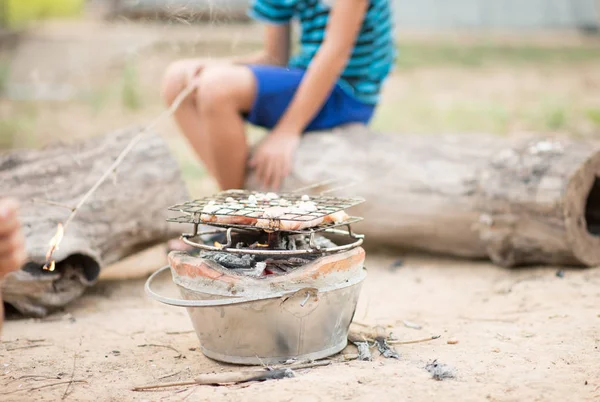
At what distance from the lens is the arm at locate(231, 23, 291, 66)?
4.68m

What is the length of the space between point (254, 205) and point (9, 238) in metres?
1.07

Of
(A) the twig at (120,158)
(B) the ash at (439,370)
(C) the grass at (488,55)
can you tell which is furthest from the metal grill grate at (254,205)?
(C) the grass at (488,55)

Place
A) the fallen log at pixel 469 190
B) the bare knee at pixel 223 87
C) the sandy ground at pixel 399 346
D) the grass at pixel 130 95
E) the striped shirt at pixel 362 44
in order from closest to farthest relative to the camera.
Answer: the sandy ground at pixel 399 346
the fallen log at pixel 469 190
the bare knee at pixel 223 87
the striped shirt at pixel 362 44
the grass at pixel 130 95

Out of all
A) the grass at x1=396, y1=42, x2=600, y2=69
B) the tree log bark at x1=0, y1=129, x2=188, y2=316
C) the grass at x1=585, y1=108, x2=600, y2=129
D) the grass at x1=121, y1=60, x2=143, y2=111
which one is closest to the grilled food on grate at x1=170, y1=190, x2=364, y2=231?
the tree log bark at x1=0, y1=129, x2=188, y2=316

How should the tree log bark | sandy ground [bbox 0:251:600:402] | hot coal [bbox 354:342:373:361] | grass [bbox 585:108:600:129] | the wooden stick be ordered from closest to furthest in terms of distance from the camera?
sandy ground [bbox 0:251:600:402]
the wooden stick
hot coal [bbox 354:342:373:361]
the tree log bark
grass [bbox 585:108:600:129]

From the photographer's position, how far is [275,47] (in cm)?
473

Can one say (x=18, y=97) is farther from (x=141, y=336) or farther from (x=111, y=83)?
(x=141, y=336)

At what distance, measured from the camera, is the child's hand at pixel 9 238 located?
183 centimetres

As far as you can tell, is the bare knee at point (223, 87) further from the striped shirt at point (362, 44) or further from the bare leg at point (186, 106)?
the striped shirt at point (362, 44)

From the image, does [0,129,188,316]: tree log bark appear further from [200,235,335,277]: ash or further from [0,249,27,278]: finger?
[0,249,27,278]: finger

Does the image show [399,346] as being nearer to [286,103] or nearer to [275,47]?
[286,103]

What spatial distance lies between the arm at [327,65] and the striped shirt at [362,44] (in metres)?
0.21

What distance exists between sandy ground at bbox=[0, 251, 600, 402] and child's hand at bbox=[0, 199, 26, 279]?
0.71 m

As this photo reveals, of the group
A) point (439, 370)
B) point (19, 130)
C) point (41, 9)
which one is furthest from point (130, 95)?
point (41, 9)
